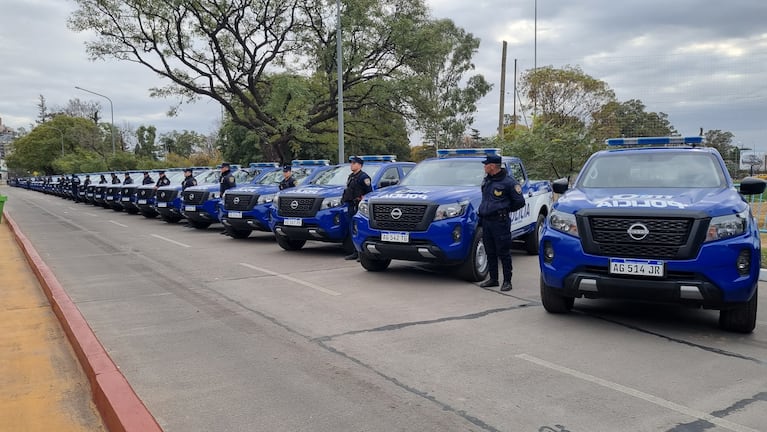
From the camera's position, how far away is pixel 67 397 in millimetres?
4352

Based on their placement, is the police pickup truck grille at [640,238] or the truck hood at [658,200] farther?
the truck hood at [658,200]

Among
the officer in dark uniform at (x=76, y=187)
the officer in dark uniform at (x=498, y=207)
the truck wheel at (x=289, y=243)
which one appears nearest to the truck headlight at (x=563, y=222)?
the officer in dark uniform at (x=498, y=207)

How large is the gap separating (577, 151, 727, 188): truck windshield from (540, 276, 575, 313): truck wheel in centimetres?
139

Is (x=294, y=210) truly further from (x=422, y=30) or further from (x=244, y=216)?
(x=422, y=30)

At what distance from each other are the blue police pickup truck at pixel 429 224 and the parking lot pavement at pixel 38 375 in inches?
162

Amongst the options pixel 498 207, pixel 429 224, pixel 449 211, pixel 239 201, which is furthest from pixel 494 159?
pixel 239 201

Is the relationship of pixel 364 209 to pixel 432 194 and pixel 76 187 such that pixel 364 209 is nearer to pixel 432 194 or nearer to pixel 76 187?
pixel 432 194

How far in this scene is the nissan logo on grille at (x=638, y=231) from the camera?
18.0 feet

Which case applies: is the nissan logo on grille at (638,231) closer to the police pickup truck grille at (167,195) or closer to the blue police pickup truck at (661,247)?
the blue police pickup truck at (661,247)

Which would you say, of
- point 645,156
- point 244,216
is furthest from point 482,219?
point 244,216

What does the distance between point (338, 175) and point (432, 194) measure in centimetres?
445

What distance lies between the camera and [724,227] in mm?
5352

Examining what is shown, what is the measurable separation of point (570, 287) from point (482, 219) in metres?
2.24

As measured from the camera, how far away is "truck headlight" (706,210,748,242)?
5316mm
